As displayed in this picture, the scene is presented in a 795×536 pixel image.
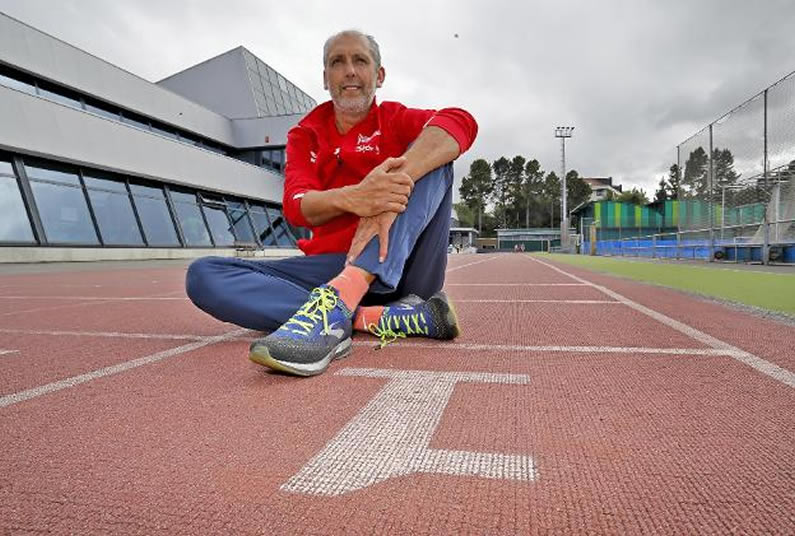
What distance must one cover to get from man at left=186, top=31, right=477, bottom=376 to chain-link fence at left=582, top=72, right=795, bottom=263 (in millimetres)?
9846

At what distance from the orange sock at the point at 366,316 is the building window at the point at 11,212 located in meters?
11.3

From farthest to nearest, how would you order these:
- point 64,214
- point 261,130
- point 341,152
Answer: point 261,130 < point 64,214 < point 341,152

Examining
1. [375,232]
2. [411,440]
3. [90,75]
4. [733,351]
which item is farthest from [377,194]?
[90,75]

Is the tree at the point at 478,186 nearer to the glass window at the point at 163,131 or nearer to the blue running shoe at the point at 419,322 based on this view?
the glass window at the point at 163,131

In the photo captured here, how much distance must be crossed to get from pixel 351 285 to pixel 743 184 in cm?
1220

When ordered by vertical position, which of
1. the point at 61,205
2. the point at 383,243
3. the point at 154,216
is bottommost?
the point at 383,243

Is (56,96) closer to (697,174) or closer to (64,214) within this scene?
(64,214)

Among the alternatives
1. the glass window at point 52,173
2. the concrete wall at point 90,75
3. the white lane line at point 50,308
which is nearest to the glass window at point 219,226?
the concrete wall at point 90,75

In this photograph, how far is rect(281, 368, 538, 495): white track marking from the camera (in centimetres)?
81

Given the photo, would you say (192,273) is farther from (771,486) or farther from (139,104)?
(139,104)

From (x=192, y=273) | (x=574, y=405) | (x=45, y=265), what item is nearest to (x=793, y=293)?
(x=574, y=405)

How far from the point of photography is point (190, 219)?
17.0 meters

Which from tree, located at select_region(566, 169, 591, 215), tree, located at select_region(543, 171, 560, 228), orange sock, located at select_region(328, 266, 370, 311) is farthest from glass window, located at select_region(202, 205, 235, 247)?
tree, located at select_region(566, 169, 591, 215)

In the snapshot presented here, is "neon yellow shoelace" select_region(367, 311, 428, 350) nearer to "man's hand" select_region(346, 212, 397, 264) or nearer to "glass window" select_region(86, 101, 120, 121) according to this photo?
"man's hand" select_region(346, 212, 397, 264)
